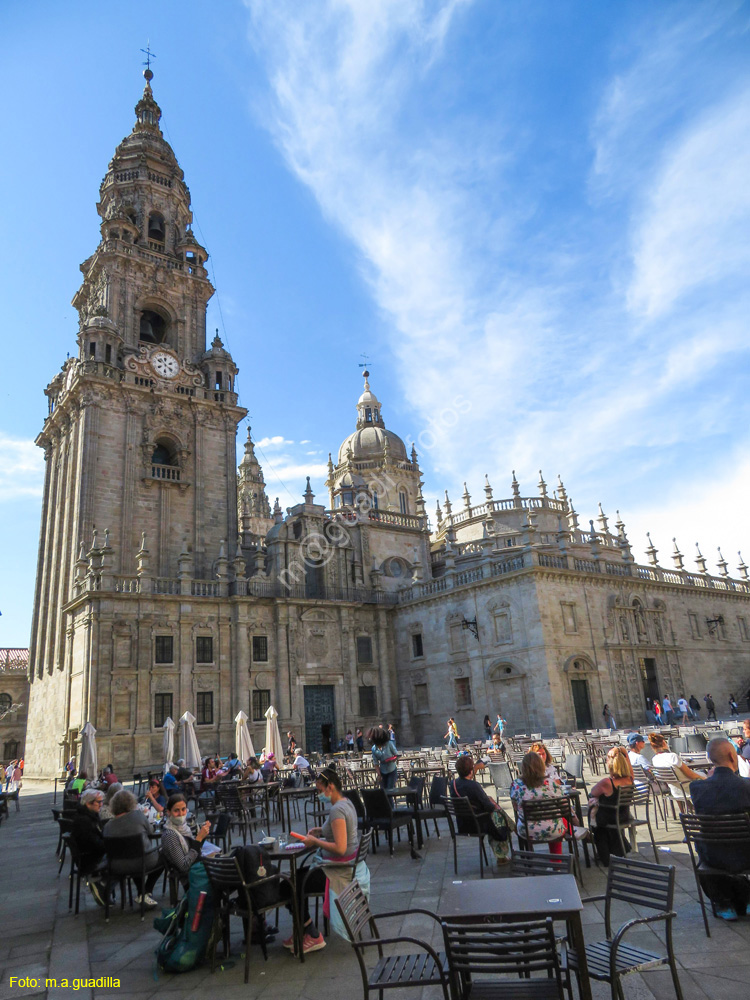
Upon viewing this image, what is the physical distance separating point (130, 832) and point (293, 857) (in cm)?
248

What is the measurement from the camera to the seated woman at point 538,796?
7.01m

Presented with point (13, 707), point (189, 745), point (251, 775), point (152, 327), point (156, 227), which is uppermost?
point (156, 227)

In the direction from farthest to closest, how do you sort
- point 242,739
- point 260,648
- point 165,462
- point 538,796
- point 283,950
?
point 165,462 < point 260,648 < point 242,739 < point 538,796 < point 283,950

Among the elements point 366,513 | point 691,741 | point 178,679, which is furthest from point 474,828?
point 366,513

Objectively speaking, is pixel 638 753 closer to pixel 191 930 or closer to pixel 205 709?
pixel 191 930

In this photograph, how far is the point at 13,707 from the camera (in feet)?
142

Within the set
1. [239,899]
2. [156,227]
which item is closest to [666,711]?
[239,899]

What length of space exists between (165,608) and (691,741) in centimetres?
2093

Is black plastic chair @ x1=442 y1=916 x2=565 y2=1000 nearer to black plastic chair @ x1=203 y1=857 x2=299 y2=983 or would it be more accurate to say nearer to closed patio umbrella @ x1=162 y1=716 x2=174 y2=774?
black plastic chair @ x1=203 y1=857 x2=299 y2=983

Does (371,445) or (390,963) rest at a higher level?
(371,445)

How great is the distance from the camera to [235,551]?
111 ft

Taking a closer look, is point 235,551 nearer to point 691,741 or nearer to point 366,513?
point 366,513

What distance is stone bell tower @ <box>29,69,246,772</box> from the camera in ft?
99.6

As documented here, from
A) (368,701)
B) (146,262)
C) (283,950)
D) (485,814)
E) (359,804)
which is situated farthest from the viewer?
(146,262)
